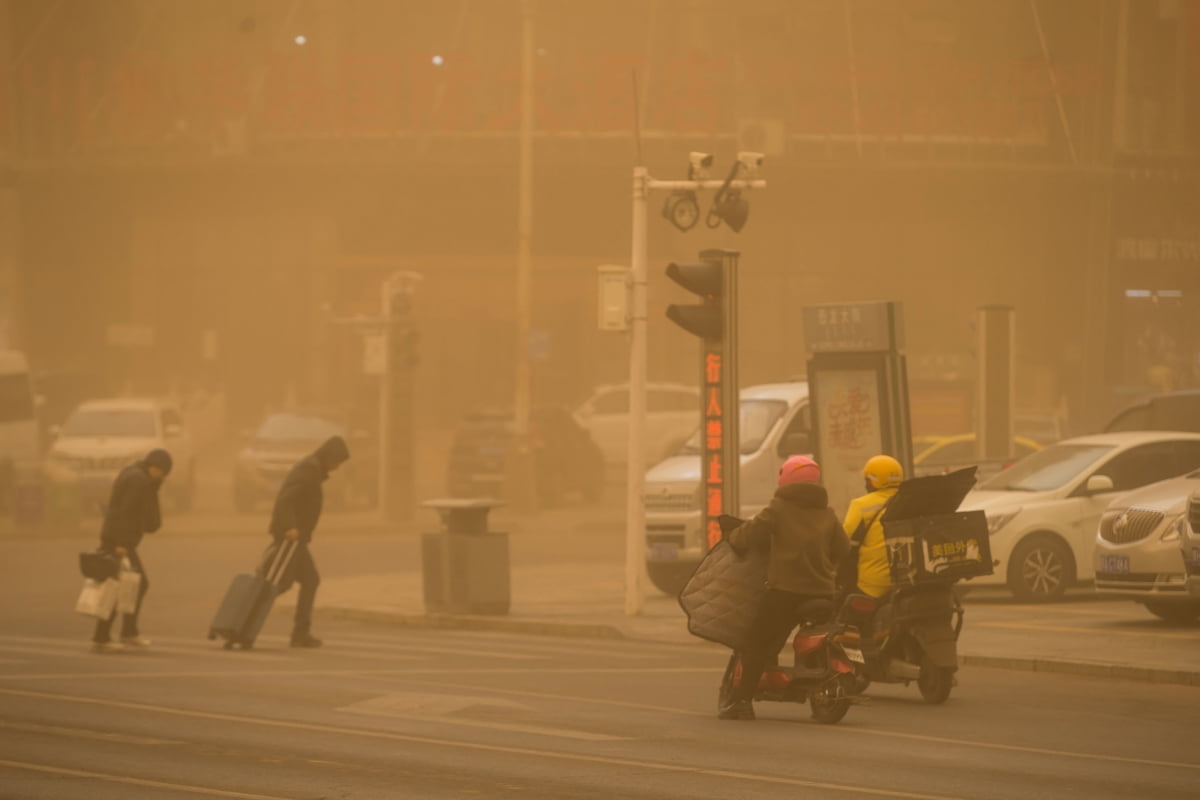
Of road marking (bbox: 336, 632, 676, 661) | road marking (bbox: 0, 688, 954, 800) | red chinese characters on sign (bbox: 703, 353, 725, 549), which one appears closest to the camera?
road marking (bbox: 0, 688, 954, 800)

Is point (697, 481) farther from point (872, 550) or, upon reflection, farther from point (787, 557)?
point (787, 557)

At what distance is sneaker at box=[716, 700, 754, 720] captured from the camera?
12070 millimetres

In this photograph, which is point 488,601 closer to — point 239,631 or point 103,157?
point 239,631

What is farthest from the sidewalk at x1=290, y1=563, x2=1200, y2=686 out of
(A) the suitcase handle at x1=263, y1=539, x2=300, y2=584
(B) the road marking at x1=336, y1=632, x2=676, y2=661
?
(A) the suitcase handle at x1=263, y1=539, x2=300, y2=584

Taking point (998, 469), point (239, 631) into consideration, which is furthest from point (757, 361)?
point (239, 631)

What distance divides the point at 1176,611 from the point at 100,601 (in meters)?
9.41

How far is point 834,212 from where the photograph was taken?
167 feet

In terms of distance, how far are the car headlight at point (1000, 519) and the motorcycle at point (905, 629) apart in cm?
671

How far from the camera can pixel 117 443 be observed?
1357 inches

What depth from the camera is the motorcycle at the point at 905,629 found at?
12.7 meters

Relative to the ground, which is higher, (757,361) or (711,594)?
(757,361)

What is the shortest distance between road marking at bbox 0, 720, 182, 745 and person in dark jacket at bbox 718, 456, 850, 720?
11.3 ft

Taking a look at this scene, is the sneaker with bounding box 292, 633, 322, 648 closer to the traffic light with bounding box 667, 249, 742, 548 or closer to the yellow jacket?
the traffic light with bounding box 667, 249, 742, 548

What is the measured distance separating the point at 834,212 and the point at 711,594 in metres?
39.8
